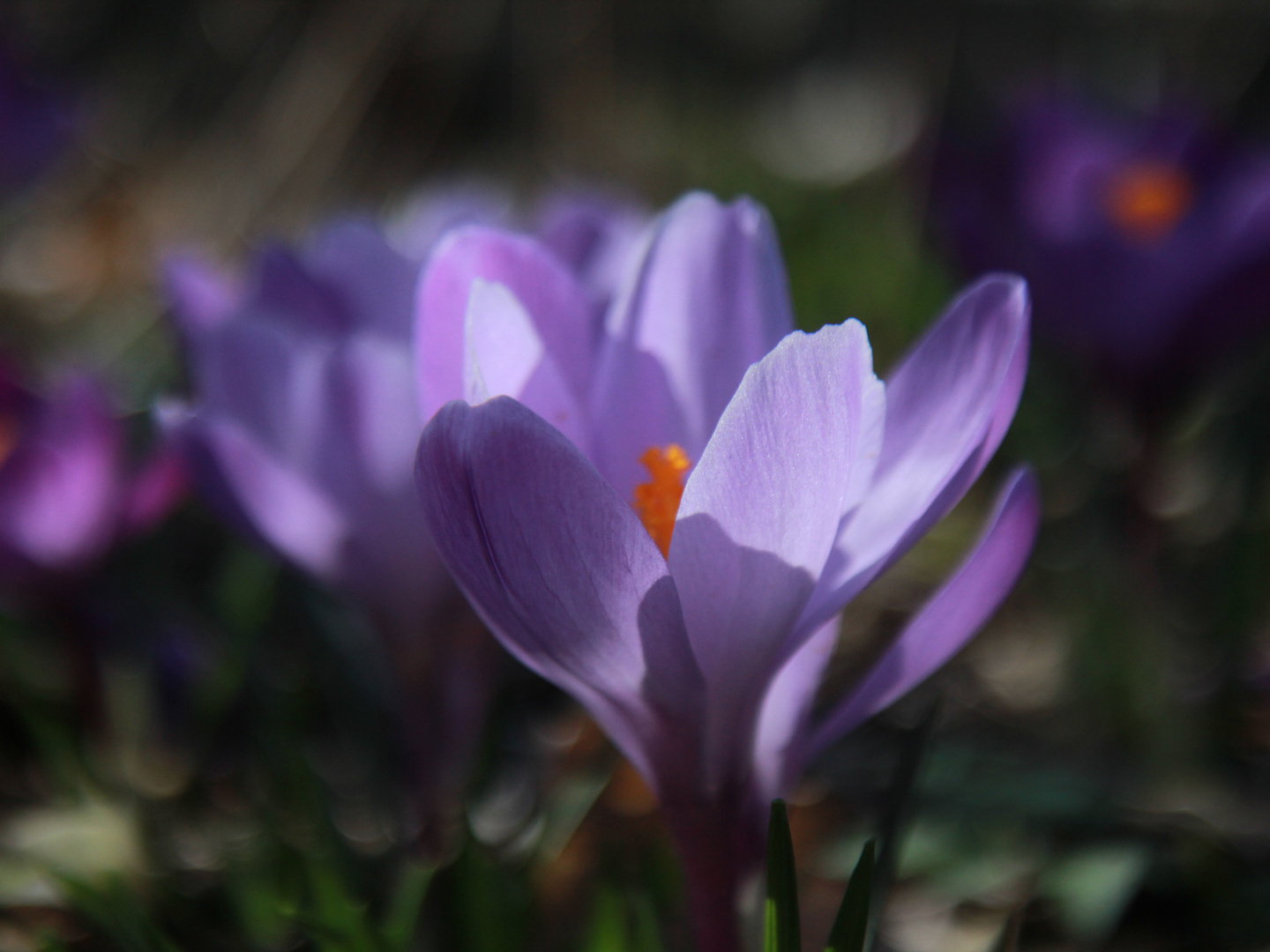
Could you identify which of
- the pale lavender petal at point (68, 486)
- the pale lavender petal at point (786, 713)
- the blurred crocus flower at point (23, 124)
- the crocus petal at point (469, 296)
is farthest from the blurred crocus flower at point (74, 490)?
the blurred crocus flower at point (23, 124)

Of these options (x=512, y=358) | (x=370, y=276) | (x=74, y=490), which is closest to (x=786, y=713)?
(x=512, y=358)

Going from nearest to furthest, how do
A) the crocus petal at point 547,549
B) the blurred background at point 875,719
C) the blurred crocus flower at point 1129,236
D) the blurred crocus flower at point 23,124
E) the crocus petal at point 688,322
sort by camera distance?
the crocus petal at point 547,549, the crocus petal at point 688,322, the blurred background at point 875,719, the blurred crocus flower at point 1129,236, the blurred crocus flower at point 23,124

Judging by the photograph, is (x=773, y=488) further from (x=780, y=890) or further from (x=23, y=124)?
(x=23, y=124)

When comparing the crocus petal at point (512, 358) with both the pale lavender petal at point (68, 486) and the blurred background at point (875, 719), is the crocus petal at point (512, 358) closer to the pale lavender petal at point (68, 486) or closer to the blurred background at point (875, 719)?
the blurred background at point (875, 719)

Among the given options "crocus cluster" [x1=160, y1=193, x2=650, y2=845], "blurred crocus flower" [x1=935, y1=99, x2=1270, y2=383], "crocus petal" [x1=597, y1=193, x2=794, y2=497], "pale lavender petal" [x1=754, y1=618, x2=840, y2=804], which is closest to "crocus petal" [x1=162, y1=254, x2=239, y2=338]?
"crocus cluster" [x1=160, y1=193, x2=650, y2=845]

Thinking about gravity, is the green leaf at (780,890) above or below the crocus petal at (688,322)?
below
